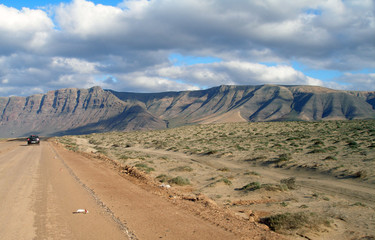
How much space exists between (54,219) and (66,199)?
2686 mm

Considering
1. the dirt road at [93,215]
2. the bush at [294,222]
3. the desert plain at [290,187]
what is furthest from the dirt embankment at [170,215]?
the bush at [294,222]

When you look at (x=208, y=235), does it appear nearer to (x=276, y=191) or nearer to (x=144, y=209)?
(x=144, y=209)

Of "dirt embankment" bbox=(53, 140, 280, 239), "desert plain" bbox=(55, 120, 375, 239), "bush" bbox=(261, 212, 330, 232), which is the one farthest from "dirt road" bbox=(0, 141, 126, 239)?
"bush" bbox=(261, 212, 330, 232)

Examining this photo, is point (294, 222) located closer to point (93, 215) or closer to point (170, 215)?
point (170, 215)

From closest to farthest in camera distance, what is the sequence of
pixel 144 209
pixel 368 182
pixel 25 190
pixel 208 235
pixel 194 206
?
pixel 208 235 < pixel 144 209 < pixel 194 206 < pixel 25 190 < pixel 368 182

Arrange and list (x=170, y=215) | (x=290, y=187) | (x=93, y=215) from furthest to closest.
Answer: (x=290, y=187) → (x=170, y=215) → (x=93, y=215)

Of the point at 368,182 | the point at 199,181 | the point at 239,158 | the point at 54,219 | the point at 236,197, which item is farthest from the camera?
the point at 239,158

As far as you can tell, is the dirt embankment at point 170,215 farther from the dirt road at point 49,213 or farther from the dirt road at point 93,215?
the dirt road at point 49,213

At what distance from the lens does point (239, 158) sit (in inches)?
1106

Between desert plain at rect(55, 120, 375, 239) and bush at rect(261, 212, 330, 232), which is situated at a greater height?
bush at rect(261, 212, 330, 232)

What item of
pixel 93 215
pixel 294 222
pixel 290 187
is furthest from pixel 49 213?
pixel 290 187

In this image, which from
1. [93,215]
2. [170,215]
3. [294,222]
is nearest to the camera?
[294,222]

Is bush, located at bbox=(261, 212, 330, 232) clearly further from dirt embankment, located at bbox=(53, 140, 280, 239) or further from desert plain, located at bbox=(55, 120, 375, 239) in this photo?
dirt embankment, located at bbox=(53, 140, 280, 239)

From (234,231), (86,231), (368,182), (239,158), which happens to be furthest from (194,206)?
(239,158)
